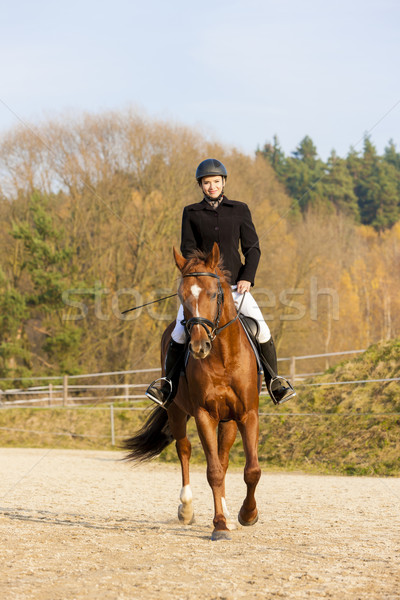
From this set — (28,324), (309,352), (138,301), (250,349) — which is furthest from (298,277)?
(250,349)

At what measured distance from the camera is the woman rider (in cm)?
655

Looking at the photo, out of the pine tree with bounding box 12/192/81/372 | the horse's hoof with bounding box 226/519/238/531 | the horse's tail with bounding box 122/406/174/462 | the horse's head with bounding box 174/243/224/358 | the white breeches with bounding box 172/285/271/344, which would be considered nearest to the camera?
the horse's head with bounding box 174/243/224/358

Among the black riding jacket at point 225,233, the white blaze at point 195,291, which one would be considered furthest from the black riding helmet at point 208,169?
the white blaze at point 195,291

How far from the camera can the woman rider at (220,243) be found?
21.5 feet

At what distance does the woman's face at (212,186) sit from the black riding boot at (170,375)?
142 cm

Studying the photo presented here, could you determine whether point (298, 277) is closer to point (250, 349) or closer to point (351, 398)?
point (351, 398)

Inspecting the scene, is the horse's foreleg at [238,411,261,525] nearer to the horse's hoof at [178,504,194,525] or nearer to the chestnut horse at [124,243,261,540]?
the chestnut horse at [124,243,261,540]

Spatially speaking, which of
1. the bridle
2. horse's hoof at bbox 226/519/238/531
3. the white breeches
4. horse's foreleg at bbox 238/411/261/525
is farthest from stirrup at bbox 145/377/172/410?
horse's hoof at bbox 226/519/238/531

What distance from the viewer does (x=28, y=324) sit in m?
30.8

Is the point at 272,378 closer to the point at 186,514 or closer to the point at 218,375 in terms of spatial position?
the point at 218,375

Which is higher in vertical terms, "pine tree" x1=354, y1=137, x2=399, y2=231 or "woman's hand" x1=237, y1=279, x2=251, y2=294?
"pine tree" x1=354, y1=137, x2=399, y2=231

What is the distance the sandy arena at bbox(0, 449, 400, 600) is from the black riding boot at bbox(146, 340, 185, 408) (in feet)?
3.87

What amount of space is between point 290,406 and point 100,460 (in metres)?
4.45

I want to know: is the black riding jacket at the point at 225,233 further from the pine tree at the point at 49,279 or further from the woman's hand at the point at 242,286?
the pine tree at the point at 49,279
